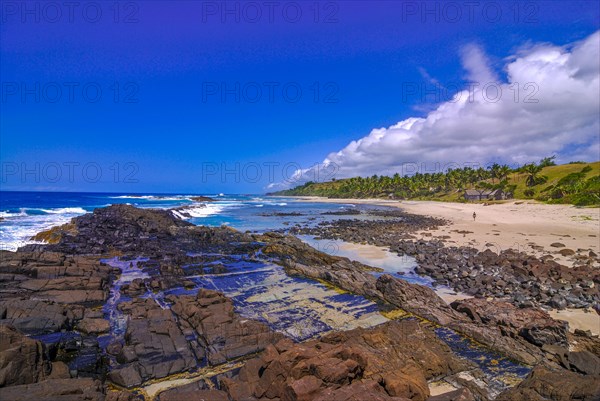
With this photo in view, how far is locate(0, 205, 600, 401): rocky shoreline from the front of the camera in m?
6.97

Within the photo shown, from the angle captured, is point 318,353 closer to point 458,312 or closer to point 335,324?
point 335,324

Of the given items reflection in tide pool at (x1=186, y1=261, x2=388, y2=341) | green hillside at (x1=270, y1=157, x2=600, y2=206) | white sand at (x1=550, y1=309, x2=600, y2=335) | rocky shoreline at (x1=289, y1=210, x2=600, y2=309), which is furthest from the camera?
green hillside at (x1=270, y1=157, x2=600, y2=206)

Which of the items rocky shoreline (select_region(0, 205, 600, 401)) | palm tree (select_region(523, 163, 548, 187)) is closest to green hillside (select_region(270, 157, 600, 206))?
palm tree (select_region(523, 163, 548, 187))

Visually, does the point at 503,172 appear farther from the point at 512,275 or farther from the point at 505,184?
the point at 512,275

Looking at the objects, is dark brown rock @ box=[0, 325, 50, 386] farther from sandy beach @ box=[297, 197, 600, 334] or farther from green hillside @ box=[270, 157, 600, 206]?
green hillside @ box=[270, 157, 600, 206]

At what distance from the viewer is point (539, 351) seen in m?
10.0

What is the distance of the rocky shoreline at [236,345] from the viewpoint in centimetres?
697

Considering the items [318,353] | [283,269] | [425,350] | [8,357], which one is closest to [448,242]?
[283,269]

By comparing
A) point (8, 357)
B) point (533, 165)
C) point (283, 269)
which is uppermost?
point (533, 165)

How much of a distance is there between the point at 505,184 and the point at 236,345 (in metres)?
116

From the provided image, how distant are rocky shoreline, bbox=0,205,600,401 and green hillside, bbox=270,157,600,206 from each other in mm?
59940

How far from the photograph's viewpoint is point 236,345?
10.6 m

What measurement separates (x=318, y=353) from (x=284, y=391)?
1.41 metres

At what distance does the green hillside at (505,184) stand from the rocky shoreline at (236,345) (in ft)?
197
